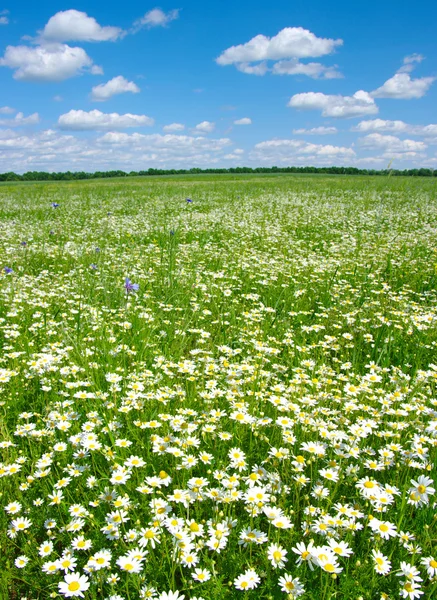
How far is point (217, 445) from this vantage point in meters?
2.68

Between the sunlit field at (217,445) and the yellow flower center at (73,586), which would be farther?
Result: the sunlit field at (217,445)

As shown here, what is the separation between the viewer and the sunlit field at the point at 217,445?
186 centimetres

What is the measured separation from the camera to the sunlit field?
1858 mm

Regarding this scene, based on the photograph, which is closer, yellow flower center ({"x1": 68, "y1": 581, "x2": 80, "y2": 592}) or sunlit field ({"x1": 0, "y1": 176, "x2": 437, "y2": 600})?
yellow flower center ({"x1": 68, "y1": 581, "x2": 80, "y2": 592})

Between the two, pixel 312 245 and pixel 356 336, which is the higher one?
pixel 312 245

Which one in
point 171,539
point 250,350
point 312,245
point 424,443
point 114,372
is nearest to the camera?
point 171,539

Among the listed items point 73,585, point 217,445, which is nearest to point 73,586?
point 73,585

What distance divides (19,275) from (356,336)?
18.8 ft

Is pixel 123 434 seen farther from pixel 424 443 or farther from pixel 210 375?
pixel 424 443

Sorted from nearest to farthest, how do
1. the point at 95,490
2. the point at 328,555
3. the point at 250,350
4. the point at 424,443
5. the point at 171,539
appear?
1. the point at 328,555
2. the point at 171,539
3. the point at 95,490
4. the point at 424,443
5. the point at 250,350

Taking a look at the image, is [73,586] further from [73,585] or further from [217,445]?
[217,445]

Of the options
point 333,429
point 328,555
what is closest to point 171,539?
point 328,555

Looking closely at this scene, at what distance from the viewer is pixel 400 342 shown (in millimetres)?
4402

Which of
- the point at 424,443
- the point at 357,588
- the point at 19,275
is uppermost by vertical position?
the point at 19,275
